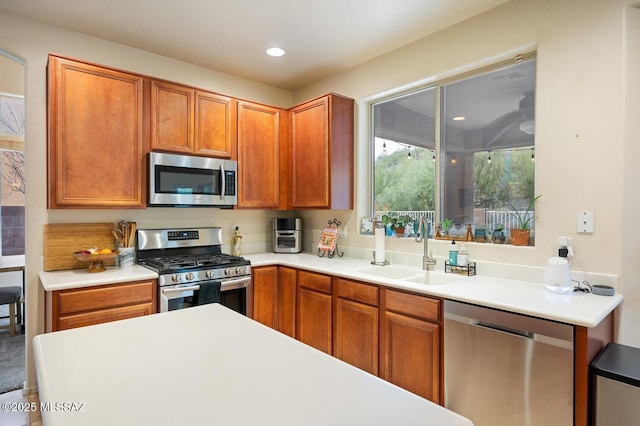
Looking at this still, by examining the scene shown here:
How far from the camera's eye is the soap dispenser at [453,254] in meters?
2.57

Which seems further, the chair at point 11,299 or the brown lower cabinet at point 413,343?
the chair at point 11,299

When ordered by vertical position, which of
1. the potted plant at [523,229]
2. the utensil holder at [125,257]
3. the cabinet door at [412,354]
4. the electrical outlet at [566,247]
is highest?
the potted plant at [523,229]

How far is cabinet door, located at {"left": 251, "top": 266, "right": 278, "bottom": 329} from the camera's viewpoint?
3115mm

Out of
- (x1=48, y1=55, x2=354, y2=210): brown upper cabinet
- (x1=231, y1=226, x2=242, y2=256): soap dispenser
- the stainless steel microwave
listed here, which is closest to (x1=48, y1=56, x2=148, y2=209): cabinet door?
(x1=48, y1=55, x2=354, y2=210): brown upper cabinet

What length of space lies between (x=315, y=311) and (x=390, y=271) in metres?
0.68

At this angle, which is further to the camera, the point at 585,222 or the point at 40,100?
the point at 40,100

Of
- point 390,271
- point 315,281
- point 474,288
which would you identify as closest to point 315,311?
point 315,281

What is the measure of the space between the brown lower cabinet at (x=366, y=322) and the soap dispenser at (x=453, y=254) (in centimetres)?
54

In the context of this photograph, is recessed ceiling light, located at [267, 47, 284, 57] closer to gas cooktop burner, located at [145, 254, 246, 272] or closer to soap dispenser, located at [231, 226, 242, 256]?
soap dispenser, located at [231, 226, 242, 256]

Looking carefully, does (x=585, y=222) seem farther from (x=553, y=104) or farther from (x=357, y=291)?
(x=357, y=291)

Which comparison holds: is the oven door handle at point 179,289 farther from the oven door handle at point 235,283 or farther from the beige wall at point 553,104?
the beige wall at point 553,104

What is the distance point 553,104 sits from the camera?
7.20 feet

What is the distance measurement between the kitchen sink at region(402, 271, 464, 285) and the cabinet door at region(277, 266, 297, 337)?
1.00 m

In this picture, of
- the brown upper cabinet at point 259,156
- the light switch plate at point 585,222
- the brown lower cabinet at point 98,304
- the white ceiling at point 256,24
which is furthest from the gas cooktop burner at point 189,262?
the light switch plate at point 585,222
